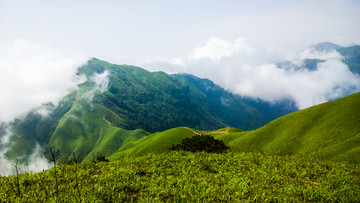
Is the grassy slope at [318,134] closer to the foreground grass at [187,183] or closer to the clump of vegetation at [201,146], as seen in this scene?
the clump of vegetation at [201,146]

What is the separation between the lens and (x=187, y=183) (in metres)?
11.1

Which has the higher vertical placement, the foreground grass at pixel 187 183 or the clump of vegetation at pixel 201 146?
the clump of vegetation at pixel 201 146

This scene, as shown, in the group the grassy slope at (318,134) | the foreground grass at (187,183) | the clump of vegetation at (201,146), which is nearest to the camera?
the foreground grass at (187,183)

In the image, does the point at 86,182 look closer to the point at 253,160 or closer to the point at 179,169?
the point at 179,169

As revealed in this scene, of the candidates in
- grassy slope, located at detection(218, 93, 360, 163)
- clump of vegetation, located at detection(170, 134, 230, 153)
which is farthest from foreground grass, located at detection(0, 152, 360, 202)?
grassy slope, located at detection(218, 93, 360, 163)

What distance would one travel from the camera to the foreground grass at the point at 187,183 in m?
9.53

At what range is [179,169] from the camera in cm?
1386

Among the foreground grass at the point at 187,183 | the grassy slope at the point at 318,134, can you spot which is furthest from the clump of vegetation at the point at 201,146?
the grassy slope at the point at 318,134

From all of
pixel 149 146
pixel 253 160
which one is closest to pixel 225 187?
pixel 253 160

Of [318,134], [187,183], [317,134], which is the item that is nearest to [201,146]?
[187,183]

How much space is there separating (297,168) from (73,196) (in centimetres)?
1533

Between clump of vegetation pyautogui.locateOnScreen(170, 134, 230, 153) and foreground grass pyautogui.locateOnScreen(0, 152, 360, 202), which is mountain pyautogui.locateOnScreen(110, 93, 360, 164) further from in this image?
foreground grass pyautogui.locateOnScreen(0, 152, 360, 202)

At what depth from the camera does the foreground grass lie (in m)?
9.53

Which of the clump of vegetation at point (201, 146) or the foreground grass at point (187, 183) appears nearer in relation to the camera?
the foreground grass at point (187, 183)
